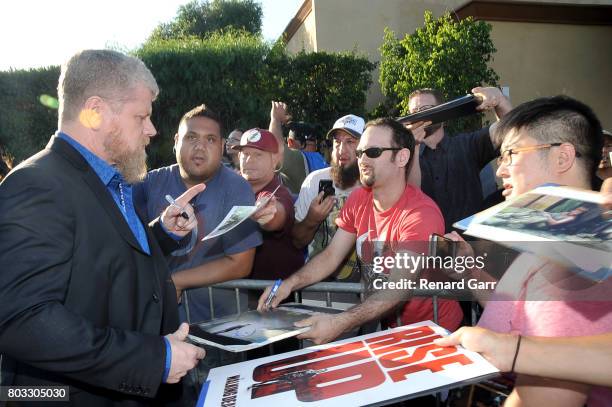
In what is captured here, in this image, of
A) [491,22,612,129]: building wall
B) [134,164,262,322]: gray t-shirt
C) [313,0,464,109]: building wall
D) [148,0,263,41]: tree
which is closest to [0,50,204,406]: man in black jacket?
[134,164,262,322]: gray t-shirt

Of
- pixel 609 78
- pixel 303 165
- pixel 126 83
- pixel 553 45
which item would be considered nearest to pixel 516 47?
pixel 553 45

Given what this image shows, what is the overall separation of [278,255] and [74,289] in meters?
2.38

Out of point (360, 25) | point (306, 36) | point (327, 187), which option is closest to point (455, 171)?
point (327, 187)

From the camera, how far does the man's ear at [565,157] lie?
6.49 feet

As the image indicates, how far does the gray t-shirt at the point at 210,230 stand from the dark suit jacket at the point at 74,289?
141 cm

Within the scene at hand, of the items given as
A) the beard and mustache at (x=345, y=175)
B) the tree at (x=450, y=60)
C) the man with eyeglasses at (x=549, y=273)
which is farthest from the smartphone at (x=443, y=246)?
the tree at (x=450, y=60)

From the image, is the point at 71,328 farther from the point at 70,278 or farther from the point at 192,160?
the point at 192,160

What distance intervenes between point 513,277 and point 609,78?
22325 millimetres

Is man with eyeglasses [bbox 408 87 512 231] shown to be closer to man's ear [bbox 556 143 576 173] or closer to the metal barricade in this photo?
the metal barricade

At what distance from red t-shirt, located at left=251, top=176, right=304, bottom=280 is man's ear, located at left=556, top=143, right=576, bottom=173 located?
7.96 ft

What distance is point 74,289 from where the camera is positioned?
176cm

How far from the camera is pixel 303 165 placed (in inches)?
262

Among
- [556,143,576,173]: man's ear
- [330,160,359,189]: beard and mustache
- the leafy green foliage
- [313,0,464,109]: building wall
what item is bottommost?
[330,160,359,189]: beard and mustache

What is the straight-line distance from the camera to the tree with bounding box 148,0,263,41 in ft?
135
